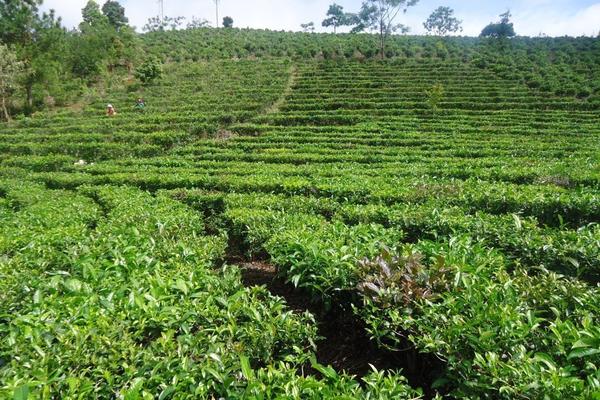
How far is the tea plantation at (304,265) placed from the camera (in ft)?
9.26

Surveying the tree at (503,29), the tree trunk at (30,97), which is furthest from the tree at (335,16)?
the tree trunk at (30,97)

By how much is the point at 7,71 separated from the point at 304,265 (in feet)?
102

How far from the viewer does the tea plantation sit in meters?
2.82

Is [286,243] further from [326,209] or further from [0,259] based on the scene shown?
[0,259]

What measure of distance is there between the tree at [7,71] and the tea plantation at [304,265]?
927 centimetres

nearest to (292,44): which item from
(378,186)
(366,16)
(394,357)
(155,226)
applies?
(366,16)

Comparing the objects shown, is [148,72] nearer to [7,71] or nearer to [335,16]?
[7,71]

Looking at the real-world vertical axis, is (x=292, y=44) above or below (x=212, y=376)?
above

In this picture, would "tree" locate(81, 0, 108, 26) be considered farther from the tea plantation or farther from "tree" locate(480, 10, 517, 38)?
"tree" locate(480, 10, 517, 38)

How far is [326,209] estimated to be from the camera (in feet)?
27.7

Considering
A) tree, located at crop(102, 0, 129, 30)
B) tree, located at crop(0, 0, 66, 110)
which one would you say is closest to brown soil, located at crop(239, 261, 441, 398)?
tree, located at crop(0, 0, 66, 110)

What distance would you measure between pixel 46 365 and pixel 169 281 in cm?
134

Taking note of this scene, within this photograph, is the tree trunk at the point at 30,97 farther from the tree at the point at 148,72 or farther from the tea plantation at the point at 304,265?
the tea plantation at the point at 304,265

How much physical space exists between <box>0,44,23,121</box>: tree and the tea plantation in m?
9.27
